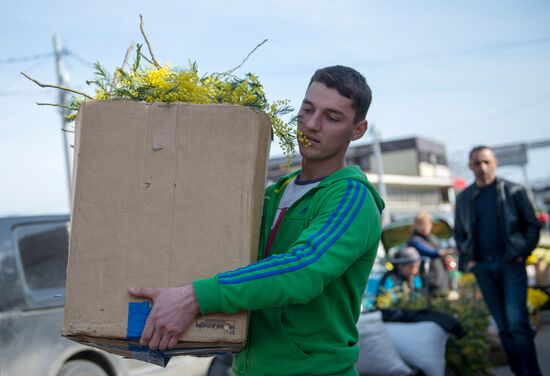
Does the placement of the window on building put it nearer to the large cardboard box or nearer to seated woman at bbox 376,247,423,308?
the large cardboard box

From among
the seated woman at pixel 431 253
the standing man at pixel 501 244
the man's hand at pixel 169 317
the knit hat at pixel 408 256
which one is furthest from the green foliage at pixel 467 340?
the man's hand at pixel 169 317

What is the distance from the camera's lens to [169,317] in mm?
1823

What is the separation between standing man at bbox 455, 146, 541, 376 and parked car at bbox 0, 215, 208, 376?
2.92 meters

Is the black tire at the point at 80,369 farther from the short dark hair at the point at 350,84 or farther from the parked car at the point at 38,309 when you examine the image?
the short dark hair at the point at 350,84

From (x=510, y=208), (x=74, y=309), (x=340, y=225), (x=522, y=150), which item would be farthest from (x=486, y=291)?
(x=522, y=150)

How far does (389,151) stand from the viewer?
2709 inches

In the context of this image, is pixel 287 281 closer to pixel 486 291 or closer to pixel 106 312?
pixel 106 312

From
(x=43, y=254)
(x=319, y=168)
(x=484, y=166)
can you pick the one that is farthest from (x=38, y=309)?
(x=484, y=166)

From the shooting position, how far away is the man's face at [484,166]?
588 cm

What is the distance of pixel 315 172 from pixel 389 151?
67598 mm

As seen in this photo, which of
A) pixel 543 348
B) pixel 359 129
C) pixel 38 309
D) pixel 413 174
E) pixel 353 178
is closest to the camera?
pixel 353 178

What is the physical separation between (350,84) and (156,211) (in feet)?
2.66

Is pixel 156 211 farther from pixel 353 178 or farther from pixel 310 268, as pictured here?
pixel 353 178

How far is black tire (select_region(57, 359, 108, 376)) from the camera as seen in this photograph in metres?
5.08
